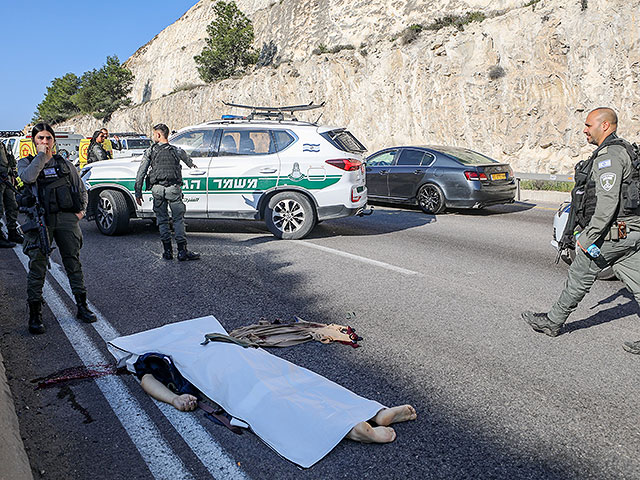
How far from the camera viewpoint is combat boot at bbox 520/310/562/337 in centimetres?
470

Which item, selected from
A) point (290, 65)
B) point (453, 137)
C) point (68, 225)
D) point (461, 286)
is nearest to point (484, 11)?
point (453, 137)

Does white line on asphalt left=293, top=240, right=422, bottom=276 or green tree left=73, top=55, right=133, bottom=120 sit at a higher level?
green tree left=73, top=55, right=133, bottom=120

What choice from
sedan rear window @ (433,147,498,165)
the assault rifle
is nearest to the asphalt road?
the assault rifle

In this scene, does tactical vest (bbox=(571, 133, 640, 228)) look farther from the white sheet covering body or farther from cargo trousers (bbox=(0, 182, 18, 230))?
cargo trousers (bbox=(0, 182, 18, 230))

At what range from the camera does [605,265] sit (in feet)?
14.5

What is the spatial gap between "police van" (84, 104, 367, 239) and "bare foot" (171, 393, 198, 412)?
5834mm

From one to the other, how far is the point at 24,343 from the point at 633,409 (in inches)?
184

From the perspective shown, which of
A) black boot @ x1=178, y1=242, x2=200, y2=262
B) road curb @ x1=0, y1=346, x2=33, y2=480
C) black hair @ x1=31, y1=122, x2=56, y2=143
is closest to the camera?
road curb @ x1=0, y1=346, x2=33, y2=480

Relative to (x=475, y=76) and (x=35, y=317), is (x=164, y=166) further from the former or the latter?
(x=475, y=76)

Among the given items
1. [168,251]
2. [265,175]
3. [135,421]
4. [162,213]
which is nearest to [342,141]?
[265,175]

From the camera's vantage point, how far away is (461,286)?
6305 mm

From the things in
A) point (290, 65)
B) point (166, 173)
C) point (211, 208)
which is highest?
point (290, 65)

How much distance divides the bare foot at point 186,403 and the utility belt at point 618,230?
3352 mm

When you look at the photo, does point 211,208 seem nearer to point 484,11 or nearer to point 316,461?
point 316,461
